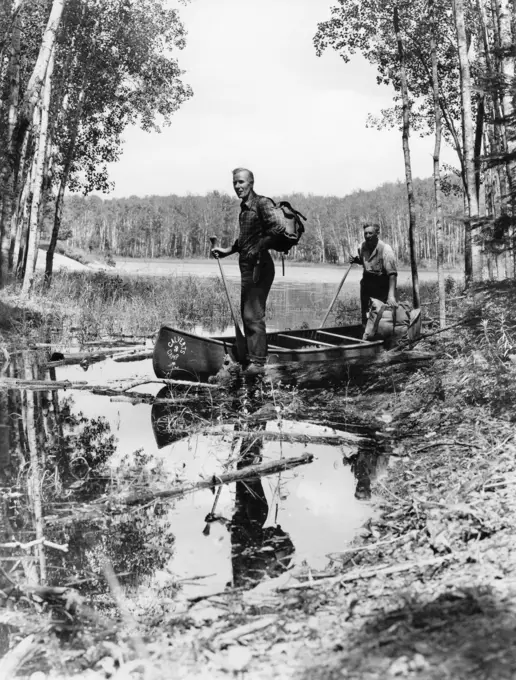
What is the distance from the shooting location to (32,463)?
6656 millimetres

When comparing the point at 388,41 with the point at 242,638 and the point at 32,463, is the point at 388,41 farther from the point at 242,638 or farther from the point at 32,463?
the point at 242,638

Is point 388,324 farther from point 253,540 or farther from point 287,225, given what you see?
point 253,540

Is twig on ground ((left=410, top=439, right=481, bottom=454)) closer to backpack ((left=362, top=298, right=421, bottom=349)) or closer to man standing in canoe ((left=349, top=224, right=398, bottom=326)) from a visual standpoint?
backpack ((left=362, top=298, right=421, bottom=349))

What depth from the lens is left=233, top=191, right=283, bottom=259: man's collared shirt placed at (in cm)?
995

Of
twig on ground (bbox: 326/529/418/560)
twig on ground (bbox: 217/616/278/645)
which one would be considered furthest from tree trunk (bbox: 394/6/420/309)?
twig on ground (bbox: 217/616/278/645)

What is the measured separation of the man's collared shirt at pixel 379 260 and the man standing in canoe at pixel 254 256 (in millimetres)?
2327

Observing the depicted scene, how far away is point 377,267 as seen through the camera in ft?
39.8

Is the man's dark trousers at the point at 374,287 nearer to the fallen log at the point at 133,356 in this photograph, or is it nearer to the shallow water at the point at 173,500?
the shallow water at the point at 173,500

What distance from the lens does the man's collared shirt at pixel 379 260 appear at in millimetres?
11922

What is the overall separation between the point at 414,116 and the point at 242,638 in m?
29.5

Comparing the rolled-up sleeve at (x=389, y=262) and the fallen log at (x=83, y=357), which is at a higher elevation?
the rolled-up sleeve at (x=389, y=262)

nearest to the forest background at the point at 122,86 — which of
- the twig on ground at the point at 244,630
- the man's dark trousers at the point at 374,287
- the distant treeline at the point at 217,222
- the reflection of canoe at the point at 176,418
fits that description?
the man's dark trousers at the point at 374,287

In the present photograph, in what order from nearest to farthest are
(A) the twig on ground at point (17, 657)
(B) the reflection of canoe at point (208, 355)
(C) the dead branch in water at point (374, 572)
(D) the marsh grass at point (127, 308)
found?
(A) the twig on ground at point (17, 657)
(C) the dead branch in water at point (374, 572)
(B) the reflection of canoe at point (208, 355)
(D) the marsh grass at point (127, 308)

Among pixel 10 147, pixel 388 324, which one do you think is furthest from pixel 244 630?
pixel 10 147
